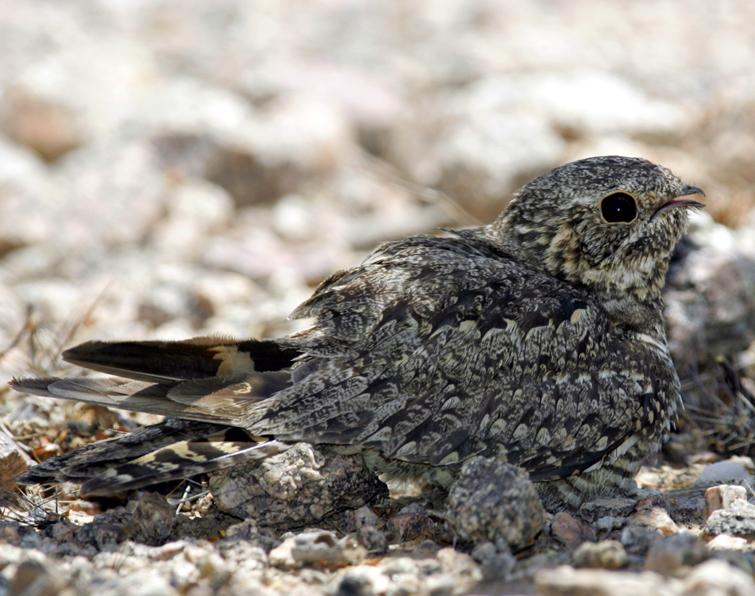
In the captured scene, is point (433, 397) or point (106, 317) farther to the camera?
point (106, 317)

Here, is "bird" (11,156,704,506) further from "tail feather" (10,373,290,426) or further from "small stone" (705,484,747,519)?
"small stone" (705,484,747,519)

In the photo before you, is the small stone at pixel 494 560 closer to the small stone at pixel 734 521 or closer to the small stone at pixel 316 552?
the small stone at pixel 316 552

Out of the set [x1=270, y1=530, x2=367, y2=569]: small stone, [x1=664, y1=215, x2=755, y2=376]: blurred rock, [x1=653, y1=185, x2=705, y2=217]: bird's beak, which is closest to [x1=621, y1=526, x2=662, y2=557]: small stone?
[x1=270, y1=530, x2=367, y2=569]: small stone

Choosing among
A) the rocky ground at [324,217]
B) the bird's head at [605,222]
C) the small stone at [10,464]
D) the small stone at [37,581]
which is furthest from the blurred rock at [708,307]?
the small stone at [37,581]

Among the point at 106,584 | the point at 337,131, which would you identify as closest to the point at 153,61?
the point at 337,131

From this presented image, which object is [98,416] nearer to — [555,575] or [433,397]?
[433,397]

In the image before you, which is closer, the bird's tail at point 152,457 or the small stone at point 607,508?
the bird's tail at point 152,457

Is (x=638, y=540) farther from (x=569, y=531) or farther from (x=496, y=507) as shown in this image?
(x=496, y=507)
